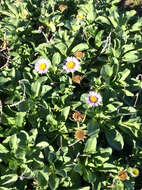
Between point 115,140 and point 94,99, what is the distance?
0.39m

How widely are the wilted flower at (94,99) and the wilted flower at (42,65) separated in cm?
49

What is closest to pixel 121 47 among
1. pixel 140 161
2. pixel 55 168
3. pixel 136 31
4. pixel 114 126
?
pixel 136 31

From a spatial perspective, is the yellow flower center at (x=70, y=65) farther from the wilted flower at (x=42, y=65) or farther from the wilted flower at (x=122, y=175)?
the wilted flower at (x=122, y=175)

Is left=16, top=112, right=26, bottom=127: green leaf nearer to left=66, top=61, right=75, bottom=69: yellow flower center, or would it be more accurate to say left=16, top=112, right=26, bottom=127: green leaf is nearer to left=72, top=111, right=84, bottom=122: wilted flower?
left=72, top=111, right=84, bottom=122: wilted flower

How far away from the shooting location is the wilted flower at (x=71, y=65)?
2844 mm

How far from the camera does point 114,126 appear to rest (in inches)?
104

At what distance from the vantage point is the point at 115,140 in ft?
8.55

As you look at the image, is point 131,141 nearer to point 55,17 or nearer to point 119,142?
point 119,142

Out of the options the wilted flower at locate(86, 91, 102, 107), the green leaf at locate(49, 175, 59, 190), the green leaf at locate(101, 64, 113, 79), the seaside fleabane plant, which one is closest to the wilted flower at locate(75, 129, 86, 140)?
the seaside fleabane plant

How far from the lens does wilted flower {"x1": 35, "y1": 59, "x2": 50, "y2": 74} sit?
282 centimetres

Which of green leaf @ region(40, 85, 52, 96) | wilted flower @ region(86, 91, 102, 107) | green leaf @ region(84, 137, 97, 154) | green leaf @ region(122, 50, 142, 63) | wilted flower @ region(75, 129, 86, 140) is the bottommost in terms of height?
green leaf @ region(84, 137, 97, 154)

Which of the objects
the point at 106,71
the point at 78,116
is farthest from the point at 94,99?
the point at 106,71

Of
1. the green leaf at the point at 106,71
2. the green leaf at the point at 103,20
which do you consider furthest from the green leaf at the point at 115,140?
the green leaf at the point at 103,20

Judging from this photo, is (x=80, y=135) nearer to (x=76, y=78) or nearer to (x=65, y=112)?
(x=65, y=112)
